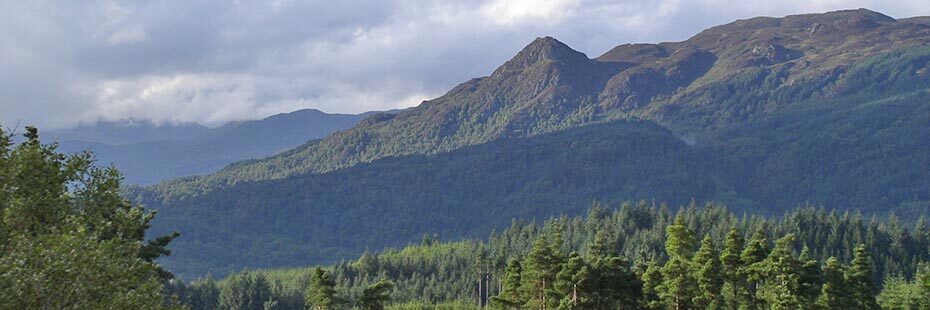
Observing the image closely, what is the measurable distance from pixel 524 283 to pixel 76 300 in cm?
6815

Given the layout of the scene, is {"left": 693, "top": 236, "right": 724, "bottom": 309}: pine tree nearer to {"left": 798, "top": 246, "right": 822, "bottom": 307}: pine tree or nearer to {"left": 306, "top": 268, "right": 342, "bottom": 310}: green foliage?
{"left": 798, "top": 246, "right": 822, "bottom": 307}: pine tree

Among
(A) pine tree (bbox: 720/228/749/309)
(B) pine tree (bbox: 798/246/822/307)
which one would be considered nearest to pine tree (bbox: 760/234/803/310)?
(B) pine tree (bbox: 798/246/822/307)

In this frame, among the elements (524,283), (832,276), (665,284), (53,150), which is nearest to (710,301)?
(665,284)

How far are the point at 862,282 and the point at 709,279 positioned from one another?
1216 centimetres

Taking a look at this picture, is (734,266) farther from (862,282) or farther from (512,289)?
(512,289)

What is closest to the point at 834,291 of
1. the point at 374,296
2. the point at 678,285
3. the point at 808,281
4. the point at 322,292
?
the point at 808,281

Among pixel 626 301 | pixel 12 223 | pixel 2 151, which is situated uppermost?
pixel 2 151

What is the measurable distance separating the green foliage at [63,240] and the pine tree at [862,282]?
5667 centimetres

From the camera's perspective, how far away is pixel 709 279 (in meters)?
82.4

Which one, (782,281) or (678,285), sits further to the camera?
(678,285)

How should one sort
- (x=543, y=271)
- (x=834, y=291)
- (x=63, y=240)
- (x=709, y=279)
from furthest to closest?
(x=543, y=271)
(x=709, y=279)
(x=834, y=291)
(x=63, y=240)

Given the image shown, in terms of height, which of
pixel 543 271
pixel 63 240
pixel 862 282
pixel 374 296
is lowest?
pixel 374 296

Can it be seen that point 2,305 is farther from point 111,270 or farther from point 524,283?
point 524,283

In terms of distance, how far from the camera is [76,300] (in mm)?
33250
